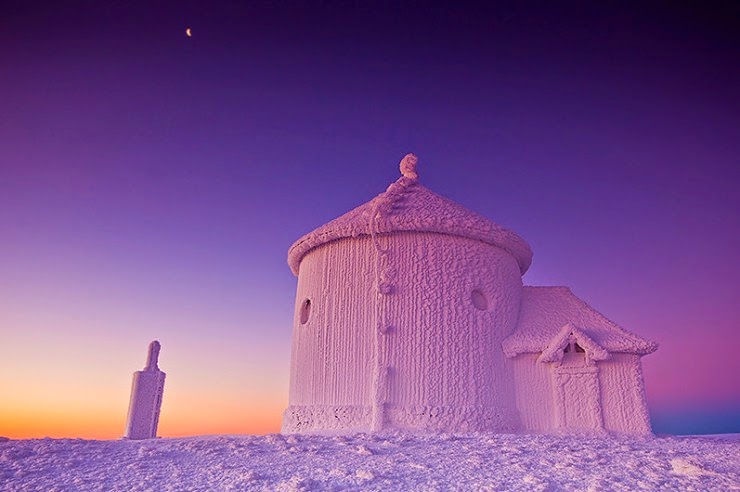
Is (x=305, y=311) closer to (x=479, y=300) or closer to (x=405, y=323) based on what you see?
(x=405, y=323)

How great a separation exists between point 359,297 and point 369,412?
263 centimetres

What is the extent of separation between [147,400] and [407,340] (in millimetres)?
6418

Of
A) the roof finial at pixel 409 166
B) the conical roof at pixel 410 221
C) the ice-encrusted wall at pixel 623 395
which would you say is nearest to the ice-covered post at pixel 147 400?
the conical roof at pixel 410 221

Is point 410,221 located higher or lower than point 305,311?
higher

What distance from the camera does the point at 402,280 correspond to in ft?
40.3

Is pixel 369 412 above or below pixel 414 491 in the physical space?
above

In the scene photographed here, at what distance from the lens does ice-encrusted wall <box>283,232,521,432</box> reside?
454 inches

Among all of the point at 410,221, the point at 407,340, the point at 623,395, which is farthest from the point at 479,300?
the point at 623,395

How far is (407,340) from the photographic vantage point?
11.9 meters

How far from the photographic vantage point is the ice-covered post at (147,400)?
39.8ft

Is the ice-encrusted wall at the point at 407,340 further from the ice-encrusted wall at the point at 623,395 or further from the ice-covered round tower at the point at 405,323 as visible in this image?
the ice-encrusted wall at the point at 623,395

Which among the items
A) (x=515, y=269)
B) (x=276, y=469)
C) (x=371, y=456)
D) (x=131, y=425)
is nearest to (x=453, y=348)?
(x=515, y=269)

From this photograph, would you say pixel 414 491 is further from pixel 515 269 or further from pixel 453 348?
pixel 515 269

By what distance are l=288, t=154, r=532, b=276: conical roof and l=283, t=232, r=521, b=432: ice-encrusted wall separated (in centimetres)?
28
